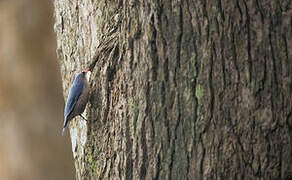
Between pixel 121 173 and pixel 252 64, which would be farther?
pixel 121 173

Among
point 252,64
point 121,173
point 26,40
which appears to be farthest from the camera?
point 26,40

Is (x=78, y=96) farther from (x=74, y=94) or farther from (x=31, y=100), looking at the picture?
(x=31, y=100)

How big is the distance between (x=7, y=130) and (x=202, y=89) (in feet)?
13.7

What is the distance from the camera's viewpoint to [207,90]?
303cm

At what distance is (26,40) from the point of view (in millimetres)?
6621

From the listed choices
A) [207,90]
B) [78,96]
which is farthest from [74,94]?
[207,90]

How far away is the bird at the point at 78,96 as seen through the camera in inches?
143

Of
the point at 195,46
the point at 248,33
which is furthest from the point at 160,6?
the point at 248,33

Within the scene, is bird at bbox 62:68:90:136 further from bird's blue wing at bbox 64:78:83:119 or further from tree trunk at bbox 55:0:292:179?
tree trunk at bbox 55:0:292:179

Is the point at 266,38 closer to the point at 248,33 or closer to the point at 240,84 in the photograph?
the point at 248,33

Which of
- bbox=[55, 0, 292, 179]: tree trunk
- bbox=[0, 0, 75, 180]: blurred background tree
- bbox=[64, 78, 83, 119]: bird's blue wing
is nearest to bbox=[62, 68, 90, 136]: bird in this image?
bbox=[64, 78, 83, 119]: bird's blue wing

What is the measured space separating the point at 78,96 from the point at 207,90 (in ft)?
3.44

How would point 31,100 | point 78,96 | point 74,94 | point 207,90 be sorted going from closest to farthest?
point 207,90 < point 78,96 < point 74,94 < point 31,100

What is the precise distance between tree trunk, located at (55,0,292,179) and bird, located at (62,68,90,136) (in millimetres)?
437
